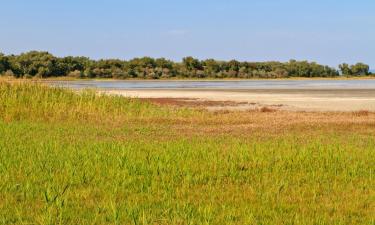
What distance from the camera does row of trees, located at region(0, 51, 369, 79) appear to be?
108062 mm

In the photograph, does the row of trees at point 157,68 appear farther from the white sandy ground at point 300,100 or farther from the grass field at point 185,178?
the grass field at point 185,178

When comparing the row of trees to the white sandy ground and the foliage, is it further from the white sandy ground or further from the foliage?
the white sandy ground

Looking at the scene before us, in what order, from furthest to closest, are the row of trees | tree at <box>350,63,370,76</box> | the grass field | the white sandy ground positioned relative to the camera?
1. tree at <box>350,63,370,76</box>
2. the row of trees
3. the white sandy ground
4. the grass field

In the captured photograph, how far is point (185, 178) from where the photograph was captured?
9.84 meters

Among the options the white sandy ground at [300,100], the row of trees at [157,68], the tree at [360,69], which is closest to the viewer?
the white sandy ground at [300,100]

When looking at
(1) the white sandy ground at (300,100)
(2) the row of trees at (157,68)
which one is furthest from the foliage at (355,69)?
(1) the white sandy ground at (300,100)

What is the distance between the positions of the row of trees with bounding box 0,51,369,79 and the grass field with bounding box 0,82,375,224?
3391 inches

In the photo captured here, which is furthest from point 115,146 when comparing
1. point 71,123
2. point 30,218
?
point 71,123

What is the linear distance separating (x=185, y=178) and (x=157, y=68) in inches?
4625

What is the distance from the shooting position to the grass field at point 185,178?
749cm

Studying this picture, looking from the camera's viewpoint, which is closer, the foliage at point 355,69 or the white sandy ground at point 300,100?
the white sandy ground at point 300,100

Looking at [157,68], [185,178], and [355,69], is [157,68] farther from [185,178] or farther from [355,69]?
[185,178]

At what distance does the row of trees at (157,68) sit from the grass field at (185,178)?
86.1m

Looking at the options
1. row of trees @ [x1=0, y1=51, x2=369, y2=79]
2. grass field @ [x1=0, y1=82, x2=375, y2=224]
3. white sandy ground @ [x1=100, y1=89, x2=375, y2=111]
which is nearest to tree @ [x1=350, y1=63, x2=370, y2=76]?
row of trees @ [x1=0, y1=51, x2=369, y2=79]
